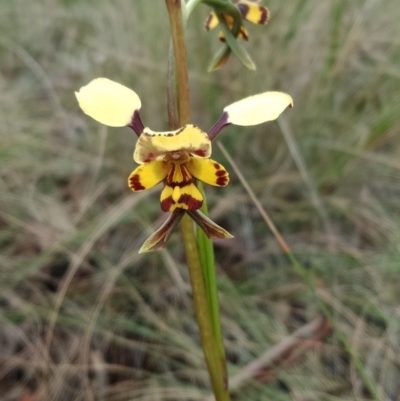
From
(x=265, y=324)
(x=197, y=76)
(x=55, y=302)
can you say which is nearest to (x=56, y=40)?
(x=197, y=76)

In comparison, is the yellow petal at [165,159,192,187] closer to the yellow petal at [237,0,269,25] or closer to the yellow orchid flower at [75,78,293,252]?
the yellow orchid flower at [75,78,293,252]

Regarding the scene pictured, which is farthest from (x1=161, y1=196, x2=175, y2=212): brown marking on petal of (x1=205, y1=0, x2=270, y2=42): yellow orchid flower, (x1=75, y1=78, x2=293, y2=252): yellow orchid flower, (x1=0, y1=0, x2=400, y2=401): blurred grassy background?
(x1=0, y1=0, x2=400, y2=401): blurred grassy background

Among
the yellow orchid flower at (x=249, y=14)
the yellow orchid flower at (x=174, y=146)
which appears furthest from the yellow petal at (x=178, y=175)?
the yellow orchid flower at (x=249, y=14)

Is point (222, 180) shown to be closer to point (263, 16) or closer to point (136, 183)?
point (136, 183)

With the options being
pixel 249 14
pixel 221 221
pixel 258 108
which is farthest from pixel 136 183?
pixel 221 221

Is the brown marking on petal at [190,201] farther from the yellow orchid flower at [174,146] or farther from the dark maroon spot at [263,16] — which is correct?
the dark maroon spot at [263,16]

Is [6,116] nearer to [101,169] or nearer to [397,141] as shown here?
[101,169]
